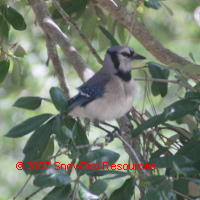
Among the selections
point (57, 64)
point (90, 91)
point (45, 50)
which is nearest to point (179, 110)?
point (90, 91)

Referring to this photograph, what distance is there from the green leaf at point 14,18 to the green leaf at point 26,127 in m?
0.61

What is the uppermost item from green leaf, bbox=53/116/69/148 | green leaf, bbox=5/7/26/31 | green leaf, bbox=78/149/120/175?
green leaf, bbox=5/7/26/31

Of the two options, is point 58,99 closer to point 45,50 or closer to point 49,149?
point 49,149

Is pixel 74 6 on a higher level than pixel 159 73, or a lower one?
higher

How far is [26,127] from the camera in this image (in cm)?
175

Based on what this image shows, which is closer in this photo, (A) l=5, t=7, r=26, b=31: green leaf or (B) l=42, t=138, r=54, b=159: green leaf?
(B) l=42, t=138, r=54, b=159: green leaf

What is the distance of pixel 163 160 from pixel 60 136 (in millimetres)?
362

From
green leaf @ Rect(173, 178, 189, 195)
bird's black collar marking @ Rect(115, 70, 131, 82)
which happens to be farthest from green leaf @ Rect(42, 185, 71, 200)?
bird's black collar marking @ Rect(115, 70, 131, 82)

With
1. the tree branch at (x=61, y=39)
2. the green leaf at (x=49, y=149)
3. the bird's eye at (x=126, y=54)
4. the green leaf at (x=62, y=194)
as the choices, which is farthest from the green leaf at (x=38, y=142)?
the bird's eye at (x=126, y=54)

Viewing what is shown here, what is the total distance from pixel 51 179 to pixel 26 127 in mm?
372

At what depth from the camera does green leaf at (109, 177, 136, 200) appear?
155 centimetres

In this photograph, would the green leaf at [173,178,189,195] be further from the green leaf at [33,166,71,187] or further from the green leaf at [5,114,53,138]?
the green leaf at [5,114,53,138]

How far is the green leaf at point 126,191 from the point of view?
155 centimetres

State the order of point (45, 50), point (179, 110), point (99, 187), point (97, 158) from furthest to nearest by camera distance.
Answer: point (45, 50) < point (179, 110) < point (97, 158) < point (99, 187)
